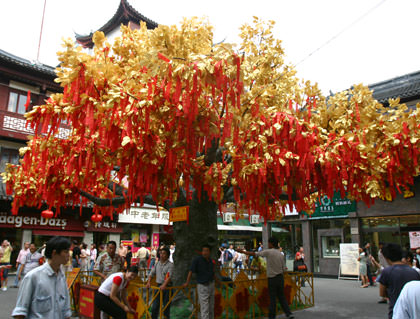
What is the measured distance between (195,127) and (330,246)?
16291 millimetres

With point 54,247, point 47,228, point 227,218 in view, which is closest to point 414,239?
point 227,218

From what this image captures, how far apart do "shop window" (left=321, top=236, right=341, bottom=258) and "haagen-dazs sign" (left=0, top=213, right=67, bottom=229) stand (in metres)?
14.8

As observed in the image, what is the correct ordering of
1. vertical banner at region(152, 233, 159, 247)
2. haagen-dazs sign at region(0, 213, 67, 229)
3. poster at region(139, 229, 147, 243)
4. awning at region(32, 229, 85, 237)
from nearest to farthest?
1. haagen-dazs sign at region(0, 213, 67, 229)
2. awning at region(32, 229, 85, 237)
3. poster at region(139, 229, 147, 243)
4. vertical banner at region(152, 233, 159, 247)

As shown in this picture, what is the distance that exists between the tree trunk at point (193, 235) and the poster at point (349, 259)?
1067 cm

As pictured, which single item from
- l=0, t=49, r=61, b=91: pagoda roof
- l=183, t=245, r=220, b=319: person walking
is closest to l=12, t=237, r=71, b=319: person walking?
l=183, t=245, r=220, b=319: person walking

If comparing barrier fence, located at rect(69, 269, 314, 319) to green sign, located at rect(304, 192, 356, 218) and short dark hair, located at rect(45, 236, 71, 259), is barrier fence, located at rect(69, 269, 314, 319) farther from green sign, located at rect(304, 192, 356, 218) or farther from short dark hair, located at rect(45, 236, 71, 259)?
green sign, located at rect(304, 192, 356, 218)

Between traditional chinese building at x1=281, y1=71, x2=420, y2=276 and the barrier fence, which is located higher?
traditional chinese building at x1=281, y1=71, x2=420, y2=276

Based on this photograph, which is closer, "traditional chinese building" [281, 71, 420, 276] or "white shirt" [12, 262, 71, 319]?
"white shirt" [12, 262, 71, 319]

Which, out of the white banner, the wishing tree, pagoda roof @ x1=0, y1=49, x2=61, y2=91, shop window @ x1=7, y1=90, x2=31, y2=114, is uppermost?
pagoda roof @ x1=0, y1=49, x2=61, y2=91

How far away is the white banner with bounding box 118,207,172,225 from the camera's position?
2259 centimetres

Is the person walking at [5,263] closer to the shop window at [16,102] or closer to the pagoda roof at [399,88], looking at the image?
the shop window at [16,102]

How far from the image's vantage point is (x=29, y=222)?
18188 millimetres

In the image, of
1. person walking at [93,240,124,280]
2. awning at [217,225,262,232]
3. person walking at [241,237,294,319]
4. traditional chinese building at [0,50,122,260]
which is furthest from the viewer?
awning at [217,225,262,232]

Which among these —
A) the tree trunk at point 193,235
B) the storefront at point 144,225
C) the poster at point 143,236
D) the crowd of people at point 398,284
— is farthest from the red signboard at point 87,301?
the poster at point 143,236
